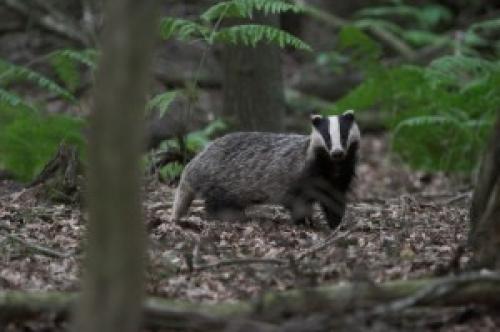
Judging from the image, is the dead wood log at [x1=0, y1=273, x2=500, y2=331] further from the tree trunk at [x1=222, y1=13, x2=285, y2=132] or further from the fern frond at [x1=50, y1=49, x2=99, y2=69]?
the tree trunk at [x1=222, y1=13, x2=285, y2=132]

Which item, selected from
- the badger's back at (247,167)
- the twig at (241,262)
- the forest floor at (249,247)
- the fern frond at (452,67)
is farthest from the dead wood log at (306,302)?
the fern frond at (452,67)

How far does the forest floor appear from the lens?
5430 mm

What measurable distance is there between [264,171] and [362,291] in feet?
12.6

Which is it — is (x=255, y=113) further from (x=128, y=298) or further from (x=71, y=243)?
(x=128, y=298)

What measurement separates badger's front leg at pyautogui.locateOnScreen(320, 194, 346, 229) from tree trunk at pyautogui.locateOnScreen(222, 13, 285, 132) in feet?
7.87

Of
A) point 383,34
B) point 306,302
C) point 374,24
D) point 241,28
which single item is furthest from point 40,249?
point 383,34

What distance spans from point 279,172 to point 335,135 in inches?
31.3

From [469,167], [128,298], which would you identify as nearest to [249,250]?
[128,298]

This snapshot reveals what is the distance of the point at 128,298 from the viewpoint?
3672mm

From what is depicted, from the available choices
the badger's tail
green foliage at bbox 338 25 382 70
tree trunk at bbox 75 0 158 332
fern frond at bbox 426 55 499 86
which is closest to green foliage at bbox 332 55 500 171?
fern frond at bbox 426 55 499 86

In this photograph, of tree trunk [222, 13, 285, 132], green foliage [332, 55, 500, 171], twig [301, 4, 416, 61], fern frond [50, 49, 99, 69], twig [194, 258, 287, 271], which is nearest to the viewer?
twig [194, 258, 287, 271]

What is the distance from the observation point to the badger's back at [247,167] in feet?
27.4

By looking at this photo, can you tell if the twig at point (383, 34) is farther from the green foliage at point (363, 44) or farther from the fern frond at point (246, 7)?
the fern frond at point (246, 7)

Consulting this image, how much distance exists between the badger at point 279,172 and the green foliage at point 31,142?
66.1 inches
